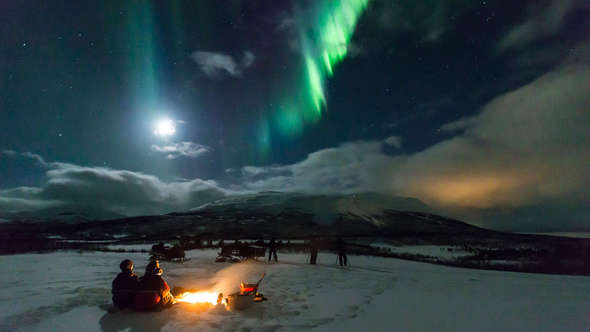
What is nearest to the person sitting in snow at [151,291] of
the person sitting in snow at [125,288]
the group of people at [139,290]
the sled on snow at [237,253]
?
the group of people at [139,290]

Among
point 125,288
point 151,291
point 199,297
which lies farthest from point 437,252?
point 125,288

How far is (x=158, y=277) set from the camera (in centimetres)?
873

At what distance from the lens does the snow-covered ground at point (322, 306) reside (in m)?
8.02

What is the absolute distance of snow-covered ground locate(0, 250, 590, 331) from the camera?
802 centimetres

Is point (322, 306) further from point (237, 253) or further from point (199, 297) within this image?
point (237, 253)

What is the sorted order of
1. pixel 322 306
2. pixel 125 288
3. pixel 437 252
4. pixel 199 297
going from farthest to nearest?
pixel 437 252, pixel 199 297, pixel 322 306, pixel 125 288

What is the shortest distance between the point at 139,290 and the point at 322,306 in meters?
5.09

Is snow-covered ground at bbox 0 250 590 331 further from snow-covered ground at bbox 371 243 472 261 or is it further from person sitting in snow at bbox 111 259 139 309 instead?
snow-covered ground at bbox 371 243 472 261

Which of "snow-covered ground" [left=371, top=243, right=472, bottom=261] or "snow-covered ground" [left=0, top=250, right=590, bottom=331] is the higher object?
"snow-covered ground" [left=0, top=250, right=590, bottom=331]

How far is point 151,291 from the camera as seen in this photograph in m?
8.62

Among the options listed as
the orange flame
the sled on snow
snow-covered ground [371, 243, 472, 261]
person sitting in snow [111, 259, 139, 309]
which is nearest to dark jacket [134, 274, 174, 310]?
person sitting in snow [111, 259, 139, 309]

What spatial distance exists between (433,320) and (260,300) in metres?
4.89

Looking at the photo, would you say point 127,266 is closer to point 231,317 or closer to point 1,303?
point 231,317

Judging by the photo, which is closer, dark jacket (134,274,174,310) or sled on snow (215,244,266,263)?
dark jacket (134,274,174,310)
